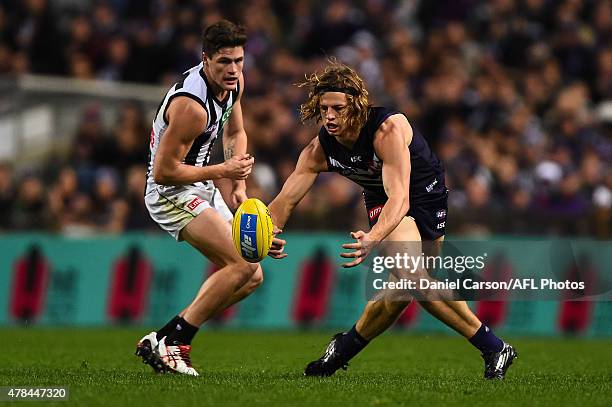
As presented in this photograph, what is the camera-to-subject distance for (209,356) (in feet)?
35.8

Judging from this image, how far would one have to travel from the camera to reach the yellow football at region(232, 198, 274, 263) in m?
8.48

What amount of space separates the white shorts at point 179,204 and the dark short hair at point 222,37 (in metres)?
1.07

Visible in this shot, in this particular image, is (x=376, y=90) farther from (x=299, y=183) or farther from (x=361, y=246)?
(x=361, y=246)

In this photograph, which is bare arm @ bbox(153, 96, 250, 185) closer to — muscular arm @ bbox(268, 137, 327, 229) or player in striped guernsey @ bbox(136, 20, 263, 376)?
player in striped guernsey @ bbox(136, 20, 263, 376)

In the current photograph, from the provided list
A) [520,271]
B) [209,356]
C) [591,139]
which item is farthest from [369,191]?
[591,139]

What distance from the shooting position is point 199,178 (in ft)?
28.6

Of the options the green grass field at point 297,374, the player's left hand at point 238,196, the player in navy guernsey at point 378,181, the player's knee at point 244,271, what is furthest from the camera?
the player's left hand at point 238,196

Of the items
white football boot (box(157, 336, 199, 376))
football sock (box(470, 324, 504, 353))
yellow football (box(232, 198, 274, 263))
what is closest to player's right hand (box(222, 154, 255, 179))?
yellow football (box(232, 198, 274, 263))

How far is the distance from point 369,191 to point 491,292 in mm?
6066

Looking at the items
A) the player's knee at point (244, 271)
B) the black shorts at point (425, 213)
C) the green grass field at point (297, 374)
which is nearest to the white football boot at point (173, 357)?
the green grass field at point (297, 374)

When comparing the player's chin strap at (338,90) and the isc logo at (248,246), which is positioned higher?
the player's chin strap at (338,90)

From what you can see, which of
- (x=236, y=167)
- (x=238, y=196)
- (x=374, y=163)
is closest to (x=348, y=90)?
(x=374, y=163)

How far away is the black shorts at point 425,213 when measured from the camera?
28.8 feet

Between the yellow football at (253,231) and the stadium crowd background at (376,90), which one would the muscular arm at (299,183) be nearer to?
the yellow football at (253,231)
